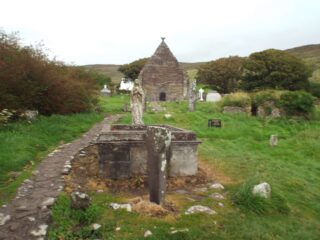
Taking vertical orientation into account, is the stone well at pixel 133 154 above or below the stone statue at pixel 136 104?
below

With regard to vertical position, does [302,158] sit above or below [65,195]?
below

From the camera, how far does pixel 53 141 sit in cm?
1336

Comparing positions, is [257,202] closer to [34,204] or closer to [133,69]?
[34,204]

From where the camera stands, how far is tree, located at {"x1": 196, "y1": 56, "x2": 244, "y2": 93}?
56.0 m

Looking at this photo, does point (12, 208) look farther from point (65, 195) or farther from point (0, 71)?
point (0, 71)

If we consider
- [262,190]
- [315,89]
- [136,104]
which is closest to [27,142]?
[136,104]

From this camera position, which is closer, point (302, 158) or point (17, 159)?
point (17, 159)

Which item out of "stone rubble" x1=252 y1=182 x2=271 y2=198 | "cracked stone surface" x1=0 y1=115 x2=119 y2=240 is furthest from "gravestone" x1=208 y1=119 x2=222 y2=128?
"stone rubble" x1=252 y1=182 x2=271 y2=198

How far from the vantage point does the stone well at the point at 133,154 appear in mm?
8844

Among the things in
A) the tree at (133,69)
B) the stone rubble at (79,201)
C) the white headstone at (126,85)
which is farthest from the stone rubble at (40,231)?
the tree at (133,69)

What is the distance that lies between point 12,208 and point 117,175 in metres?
3.00

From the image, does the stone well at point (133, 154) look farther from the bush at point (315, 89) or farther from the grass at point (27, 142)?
the bush at point (315, 89)

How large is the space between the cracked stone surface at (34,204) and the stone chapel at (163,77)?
29.6m

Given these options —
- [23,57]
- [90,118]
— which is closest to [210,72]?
[90,118]
